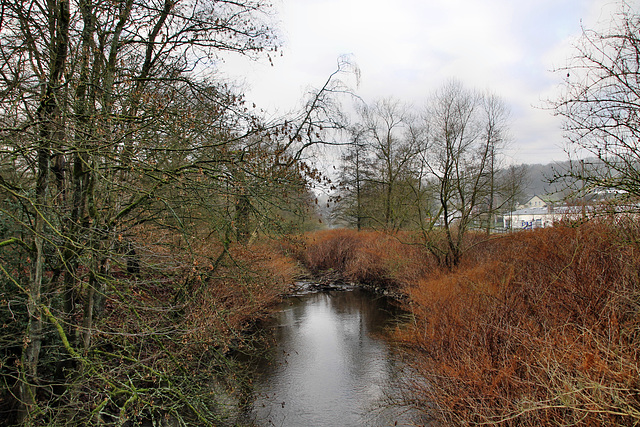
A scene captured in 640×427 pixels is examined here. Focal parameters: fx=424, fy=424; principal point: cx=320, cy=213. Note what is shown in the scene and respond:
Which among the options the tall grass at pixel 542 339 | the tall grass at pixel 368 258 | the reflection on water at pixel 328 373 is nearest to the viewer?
the tall grass at pixel 542 339

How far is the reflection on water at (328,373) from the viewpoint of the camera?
24.9ft

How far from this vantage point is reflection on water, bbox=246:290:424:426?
758cm

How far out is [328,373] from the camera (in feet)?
32.0

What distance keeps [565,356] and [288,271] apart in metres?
11.6

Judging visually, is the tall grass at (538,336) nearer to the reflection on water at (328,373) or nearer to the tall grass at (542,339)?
the tall grass at (542,339)

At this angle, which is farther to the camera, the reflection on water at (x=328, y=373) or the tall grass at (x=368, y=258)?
the tall grass at (x=368, y=258)

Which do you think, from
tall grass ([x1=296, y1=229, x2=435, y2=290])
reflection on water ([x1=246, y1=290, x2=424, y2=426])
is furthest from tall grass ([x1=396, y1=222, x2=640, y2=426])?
tall grass ([x1=296, y1=229, x2=435, y2=290])

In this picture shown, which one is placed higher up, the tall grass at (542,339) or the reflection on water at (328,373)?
the tall grass at (542,339)

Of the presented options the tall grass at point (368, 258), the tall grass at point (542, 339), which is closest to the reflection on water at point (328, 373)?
the tall grass at point (542, 339)

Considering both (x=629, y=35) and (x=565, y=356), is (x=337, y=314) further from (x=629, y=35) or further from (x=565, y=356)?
(x=629, y=35)

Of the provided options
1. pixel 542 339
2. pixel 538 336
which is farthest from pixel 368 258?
pixel 542 339

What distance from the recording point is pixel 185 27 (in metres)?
8.15

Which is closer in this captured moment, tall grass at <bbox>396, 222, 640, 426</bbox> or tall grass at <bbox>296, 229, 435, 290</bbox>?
tall grass at <bbox>396, 222, 640, 426</bbox>

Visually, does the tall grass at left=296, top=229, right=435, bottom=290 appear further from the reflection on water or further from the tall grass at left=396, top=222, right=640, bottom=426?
the tall grass at left=396, top=222, right=640, bottom=426
